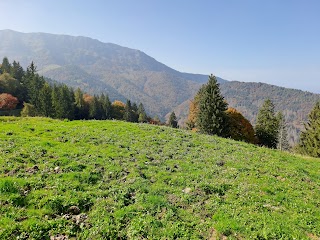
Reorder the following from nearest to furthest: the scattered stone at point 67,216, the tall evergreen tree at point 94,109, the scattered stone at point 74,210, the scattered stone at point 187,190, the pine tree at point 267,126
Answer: the scattered stone at point 67,216 → the scattered stone at point 74,210 → the scattered stone at point 187,190 → the pine tree at point 267,126 → the tall evergreen tree at point 94,109

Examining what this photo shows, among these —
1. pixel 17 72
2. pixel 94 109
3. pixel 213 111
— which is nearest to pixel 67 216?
pixel 213 111

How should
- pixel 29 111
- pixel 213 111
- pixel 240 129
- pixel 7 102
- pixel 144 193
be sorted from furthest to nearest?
pixel 7 102 < pixel 29 111 < pixel 240 129 < pixel 213 111 < pixel 144 193

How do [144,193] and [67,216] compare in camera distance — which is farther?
[144,193]

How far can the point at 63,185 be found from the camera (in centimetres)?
1591

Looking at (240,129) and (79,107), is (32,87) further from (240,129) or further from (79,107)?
(240,129)

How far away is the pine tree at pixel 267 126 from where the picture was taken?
82.9 metres

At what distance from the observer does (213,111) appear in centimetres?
6912

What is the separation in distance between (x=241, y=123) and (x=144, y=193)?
74255mm

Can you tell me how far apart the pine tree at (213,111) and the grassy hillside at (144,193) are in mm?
40786

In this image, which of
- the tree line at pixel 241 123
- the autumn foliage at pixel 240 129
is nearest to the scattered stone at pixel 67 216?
the tree line at pixel 241 123

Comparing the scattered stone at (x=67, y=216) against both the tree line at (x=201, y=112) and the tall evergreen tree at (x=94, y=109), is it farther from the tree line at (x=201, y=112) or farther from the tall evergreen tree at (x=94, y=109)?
the tall evergreen tree at (x=94, y=109)

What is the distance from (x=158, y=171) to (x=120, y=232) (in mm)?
8743

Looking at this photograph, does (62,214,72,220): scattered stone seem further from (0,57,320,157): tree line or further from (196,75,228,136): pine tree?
(196,75,228,136): pine tree

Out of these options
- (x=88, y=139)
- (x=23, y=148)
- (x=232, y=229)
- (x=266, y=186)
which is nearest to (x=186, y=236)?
(x=232, y=229)
